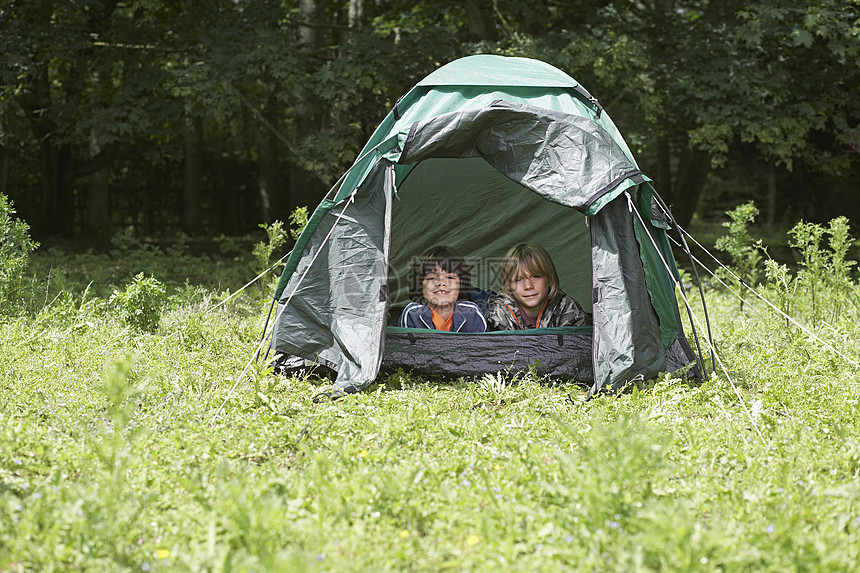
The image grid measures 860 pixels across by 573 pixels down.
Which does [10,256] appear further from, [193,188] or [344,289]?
[193,188]

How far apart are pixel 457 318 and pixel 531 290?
0.51m

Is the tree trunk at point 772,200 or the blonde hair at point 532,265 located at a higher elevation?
the tree trunk at point 772,200

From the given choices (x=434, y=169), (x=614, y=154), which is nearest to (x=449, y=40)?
(x=434, y=169)

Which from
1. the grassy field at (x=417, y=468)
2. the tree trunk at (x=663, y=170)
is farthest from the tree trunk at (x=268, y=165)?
the grassy field at (x=417, y=468)

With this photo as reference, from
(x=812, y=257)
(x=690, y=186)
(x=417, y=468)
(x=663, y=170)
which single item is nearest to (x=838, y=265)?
(x=812, y=257)

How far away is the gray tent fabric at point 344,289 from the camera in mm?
4133

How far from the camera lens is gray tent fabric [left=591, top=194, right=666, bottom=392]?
13.1ft

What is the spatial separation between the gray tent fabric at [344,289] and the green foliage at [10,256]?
222 centimetres

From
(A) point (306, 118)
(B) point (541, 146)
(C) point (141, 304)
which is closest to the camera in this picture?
(B) point (541, 146)

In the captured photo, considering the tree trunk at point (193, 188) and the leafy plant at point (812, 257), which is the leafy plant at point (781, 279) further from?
the tree trunk at point (193, 188)

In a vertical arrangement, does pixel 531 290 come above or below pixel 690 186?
below

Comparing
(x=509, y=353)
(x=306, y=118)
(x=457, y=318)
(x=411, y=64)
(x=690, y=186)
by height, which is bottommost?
(x=509, y=353)

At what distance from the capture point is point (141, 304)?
5270 millimetres

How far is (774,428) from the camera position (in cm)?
343
